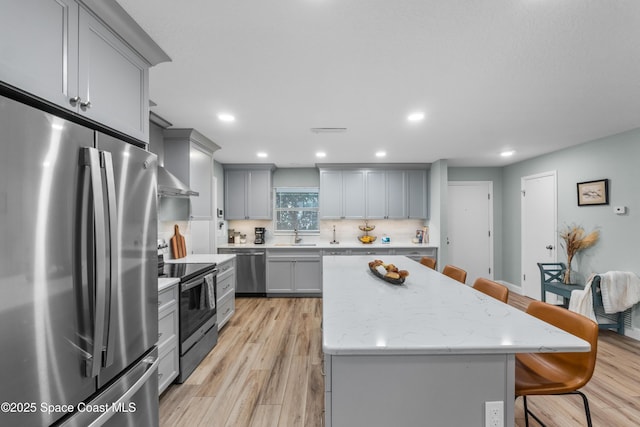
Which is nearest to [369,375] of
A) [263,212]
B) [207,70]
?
[207,70]

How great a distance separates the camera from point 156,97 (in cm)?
233

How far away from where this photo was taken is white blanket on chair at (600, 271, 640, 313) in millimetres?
3025

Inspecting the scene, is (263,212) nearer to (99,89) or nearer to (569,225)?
(99,89)

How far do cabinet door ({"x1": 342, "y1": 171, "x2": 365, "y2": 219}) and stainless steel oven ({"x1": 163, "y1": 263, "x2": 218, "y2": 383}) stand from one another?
2.91 m

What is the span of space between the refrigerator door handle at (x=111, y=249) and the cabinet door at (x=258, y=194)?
403cm

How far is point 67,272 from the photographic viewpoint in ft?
3.21

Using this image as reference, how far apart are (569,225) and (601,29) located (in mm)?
3530

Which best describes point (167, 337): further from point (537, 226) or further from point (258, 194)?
point (537, 226)

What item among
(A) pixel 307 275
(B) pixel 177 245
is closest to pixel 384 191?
(A) pixel 307 275

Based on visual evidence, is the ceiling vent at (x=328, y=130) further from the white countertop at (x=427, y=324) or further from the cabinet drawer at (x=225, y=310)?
the cabinet drawer at (x=225, y=310)

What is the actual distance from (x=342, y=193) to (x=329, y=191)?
0.25m

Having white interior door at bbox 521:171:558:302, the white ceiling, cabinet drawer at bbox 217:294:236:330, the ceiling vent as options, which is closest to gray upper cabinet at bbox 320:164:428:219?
white interior door at bbox 521:171:558:302

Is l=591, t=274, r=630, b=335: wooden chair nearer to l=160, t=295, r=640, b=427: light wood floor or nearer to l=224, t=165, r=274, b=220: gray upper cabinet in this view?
l=160, t=295, r=640, b=427: light wood floor

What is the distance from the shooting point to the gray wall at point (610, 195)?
3162mm
